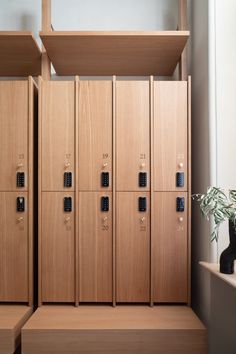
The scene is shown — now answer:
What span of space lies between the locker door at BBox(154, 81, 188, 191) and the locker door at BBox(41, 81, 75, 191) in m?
0.65

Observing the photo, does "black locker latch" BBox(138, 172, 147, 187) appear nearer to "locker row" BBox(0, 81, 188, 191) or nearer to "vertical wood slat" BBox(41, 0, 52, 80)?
"locker row" BBox(0, 81, 188, 191)

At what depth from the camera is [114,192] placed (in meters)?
2.07

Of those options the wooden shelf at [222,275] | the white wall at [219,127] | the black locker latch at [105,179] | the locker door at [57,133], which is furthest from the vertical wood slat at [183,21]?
the wooden shelf at [222,275]

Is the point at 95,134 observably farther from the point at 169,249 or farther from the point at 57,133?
the point at 169,249

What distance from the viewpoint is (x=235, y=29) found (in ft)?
6.17

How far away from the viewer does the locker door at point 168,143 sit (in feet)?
6.84

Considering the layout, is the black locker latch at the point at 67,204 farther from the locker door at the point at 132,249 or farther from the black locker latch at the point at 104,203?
the locker door at the point at 132,249

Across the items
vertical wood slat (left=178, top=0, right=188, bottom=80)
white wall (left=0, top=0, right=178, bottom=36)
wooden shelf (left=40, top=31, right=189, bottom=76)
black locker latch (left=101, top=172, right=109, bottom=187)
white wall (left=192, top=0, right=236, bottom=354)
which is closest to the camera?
white wall (left=192, top=0, right=236, bottom=354)

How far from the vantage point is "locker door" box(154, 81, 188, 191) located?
6.84 feet

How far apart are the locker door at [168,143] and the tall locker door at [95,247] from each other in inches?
17.6

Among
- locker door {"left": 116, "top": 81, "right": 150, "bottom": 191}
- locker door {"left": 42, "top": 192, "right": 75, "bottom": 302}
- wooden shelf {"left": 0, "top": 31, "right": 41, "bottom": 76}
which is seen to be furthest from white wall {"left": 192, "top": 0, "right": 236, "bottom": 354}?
wooden shelf {"left": 0, "top": 31, "right": 41, "bottom": 76}

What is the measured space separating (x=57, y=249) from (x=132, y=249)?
58cm

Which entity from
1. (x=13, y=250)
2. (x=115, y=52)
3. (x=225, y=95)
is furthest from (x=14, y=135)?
(x=225, y=95)

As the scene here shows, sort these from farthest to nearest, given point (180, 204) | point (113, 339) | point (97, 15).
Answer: point (97, 15) < point (180, 204) < point (113, 339)
